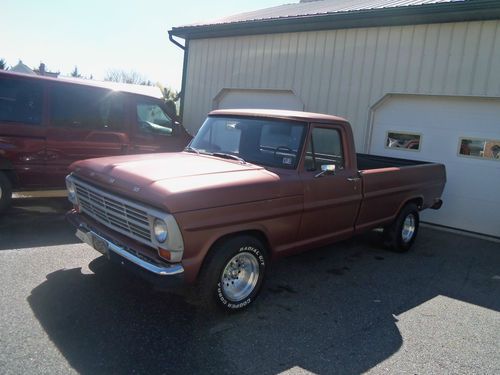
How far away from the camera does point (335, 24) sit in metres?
8.79

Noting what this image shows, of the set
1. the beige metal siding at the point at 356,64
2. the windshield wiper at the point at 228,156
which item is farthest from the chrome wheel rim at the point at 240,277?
the beige metal siding at the point at 356,64

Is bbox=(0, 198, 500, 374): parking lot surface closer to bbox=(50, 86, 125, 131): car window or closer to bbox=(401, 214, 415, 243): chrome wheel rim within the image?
bbox=(401, 214, 415, 243): chrome wheel rim

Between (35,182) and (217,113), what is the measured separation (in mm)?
3153

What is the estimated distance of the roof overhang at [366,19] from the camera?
281 inches

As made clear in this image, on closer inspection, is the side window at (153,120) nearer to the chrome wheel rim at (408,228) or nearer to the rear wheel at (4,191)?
the rear wheel at (4,191)

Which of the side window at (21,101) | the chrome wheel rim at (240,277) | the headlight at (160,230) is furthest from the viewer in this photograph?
the side window at (21,101)

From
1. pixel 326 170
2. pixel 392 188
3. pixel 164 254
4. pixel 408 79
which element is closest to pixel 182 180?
pixel 164 254

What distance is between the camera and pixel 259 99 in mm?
10414

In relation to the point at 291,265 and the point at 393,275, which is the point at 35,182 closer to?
the point at 291,265

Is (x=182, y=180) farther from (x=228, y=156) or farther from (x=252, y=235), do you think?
(x=228, y=156)

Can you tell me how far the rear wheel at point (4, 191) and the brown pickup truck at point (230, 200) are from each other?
2.15 meters

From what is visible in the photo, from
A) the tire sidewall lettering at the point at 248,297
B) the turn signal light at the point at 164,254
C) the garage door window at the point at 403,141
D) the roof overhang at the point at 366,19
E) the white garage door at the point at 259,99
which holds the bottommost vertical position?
the tire sidewall lettering at the point at 248,297

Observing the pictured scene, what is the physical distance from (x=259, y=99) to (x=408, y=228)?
5.29m

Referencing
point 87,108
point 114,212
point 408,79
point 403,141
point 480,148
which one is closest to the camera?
point 114,212
